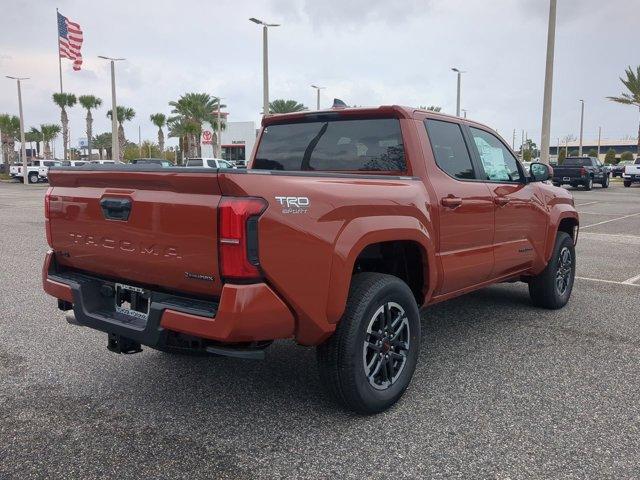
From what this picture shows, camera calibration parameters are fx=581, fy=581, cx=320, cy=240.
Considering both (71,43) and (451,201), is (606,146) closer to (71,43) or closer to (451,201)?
(71,43)

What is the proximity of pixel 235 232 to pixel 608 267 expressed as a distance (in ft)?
24.9

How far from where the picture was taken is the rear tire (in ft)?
19.1

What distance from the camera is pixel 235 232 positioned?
2748 mm

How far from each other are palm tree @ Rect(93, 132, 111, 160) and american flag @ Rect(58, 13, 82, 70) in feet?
183

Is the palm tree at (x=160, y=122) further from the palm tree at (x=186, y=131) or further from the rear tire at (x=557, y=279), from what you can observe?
the rear tire at (x=557, y=279)

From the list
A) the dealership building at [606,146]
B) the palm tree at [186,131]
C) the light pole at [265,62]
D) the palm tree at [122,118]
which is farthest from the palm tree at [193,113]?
the dealership building at [606,146]

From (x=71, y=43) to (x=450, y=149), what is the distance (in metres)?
42.1

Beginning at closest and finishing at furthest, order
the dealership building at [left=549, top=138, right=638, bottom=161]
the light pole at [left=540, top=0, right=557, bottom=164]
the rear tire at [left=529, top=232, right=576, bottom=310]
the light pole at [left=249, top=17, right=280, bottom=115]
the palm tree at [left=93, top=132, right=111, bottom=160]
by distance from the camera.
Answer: the rear tire at [left=529, top=232, right=576, bottom=310] < the light pole at [left=540, top=0, right=557, bottom=164] < the light pole at [left=249, top=17, right=280, bottom=115] < the palm tree at [left=93, top=132, right=111, bottom=160] < the dealership building at [left=549, top=138, right=638, bottom=161]

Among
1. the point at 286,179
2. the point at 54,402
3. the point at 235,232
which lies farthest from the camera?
the point at 54,402

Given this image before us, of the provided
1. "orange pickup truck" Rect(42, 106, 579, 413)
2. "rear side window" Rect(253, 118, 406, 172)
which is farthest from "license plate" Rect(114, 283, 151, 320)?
"rear side window" Rect(253, 118, 406, 172)

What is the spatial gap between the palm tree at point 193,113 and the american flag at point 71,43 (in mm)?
17418

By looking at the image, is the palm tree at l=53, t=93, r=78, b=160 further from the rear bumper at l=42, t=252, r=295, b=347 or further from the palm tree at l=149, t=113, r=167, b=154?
the rear bumper at l=42, t=252, r=295, b=347

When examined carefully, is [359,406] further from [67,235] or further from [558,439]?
[67,235]

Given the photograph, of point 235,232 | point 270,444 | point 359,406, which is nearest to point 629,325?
point 359,406
